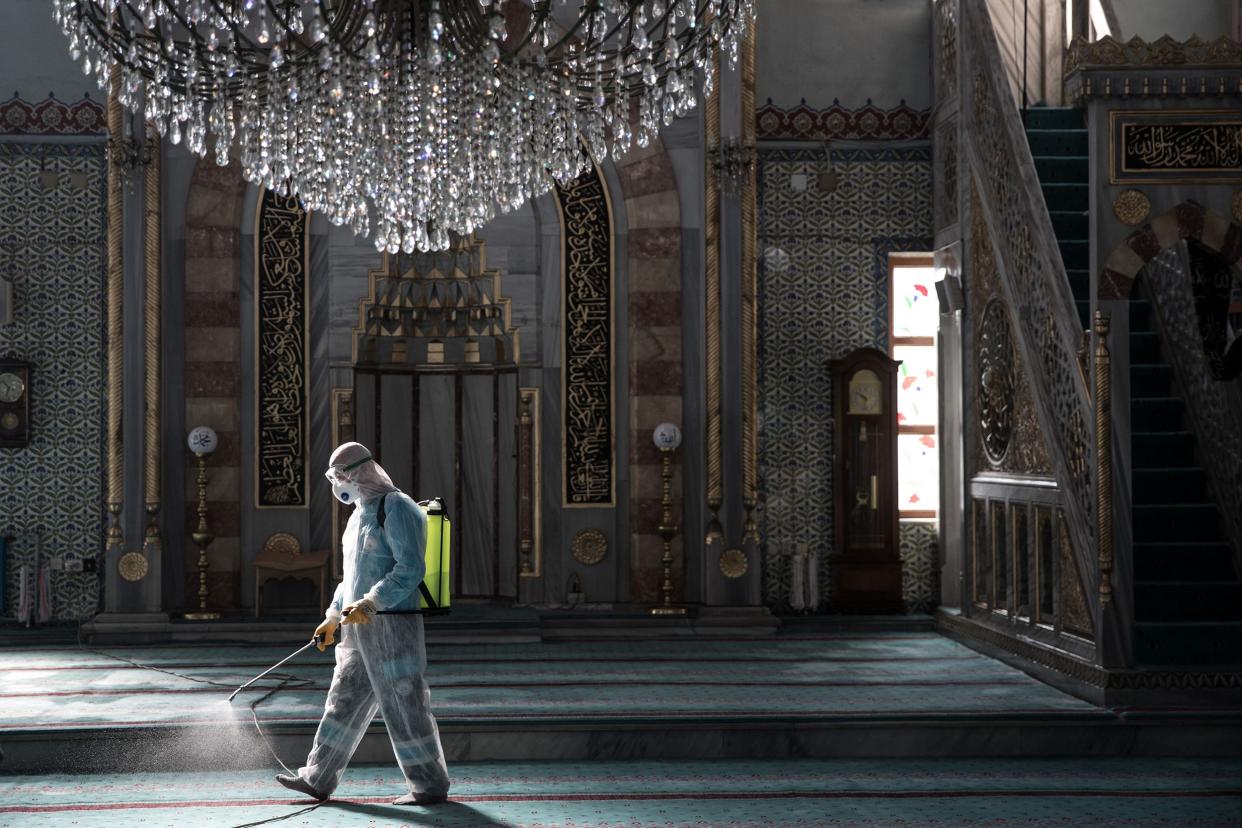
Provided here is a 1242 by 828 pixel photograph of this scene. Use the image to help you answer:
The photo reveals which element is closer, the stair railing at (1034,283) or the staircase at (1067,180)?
the stair railing at (1034,283)

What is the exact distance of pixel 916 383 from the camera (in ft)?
28.1

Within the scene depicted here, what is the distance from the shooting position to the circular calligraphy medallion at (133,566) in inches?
302

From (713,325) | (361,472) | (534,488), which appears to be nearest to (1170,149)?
(713,325)

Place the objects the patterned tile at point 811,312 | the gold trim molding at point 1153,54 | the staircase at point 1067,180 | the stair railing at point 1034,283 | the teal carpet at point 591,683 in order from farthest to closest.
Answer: the patterned tile at point 811,312 < the staircase at point 1067,180 < the stair railing at point 1034,283 < the gold trim molding at point 1153,54 < the teal carpet at point 591,683

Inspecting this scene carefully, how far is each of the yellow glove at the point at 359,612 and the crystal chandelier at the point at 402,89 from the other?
142 centimetres

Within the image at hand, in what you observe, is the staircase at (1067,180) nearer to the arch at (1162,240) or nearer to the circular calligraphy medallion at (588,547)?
the arch at (1162,240)

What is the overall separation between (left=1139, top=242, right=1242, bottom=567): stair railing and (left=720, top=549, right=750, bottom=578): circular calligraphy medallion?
8.10 feet

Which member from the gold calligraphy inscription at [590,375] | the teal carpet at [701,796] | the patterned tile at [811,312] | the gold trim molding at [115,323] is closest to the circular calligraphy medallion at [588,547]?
the gold calligraphy inscription at [590,375]

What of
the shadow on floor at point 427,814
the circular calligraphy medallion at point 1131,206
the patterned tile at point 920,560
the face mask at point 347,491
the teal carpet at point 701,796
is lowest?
the teal carpet at point 701,796

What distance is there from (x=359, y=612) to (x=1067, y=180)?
4.60 m

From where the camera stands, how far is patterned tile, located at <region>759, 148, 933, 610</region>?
8359 millimetres

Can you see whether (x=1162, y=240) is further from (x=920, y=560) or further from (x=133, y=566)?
(x=133, y=566)

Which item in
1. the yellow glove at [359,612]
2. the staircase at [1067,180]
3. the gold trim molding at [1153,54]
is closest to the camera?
Result: the yellow glove at [359,612]

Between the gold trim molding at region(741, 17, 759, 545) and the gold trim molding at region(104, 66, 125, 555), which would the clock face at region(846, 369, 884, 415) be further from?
the gold trim molding at region(104, 66, 125, 555)
